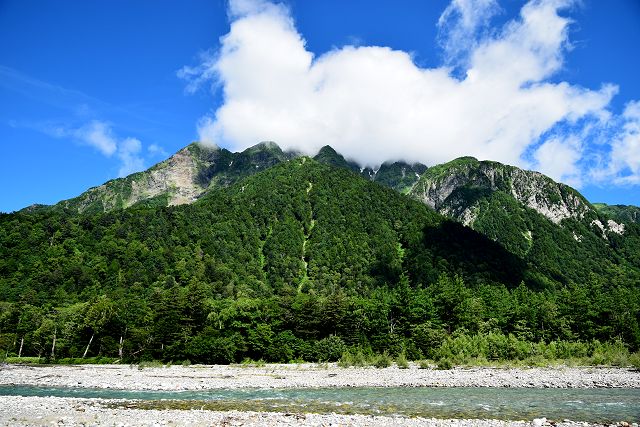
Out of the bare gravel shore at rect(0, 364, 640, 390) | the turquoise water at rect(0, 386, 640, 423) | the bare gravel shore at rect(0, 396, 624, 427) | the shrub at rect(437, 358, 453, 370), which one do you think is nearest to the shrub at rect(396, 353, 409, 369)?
the bare gravel shore at rect(0, 364, 640, 390)

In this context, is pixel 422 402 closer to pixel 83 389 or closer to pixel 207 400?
pixel 207 400

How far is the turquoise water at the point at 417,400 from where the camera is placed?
95.7 feet

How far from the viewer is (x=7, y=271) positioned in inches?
5832

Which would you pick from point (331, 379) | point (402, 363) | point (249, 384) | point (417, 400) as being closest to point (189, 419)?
point (417, 400)

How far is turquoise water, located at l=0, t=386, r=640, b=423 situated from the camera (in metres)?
29.2

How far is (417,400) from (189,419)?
18221mm

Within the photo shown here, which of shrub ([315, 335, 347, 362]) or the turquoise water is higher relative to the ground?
shrub ([315, 335, 347, 362])

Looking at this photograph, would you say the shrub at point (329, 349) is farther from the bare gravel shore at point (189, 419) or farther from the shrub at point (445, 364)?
the bare gravel shore at point (189, 419)

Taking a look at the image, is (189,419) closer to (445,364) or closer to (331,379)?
Result: (331,379)

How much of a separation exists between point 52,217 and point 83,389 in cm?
15435

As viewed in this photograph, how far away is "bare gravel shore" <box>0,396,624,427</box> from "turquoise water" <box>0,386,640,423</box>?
3.13 m

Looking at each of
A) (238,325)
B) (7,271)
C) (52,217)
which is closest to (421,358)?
(238,325)

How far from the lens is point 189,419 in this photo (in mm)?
25844

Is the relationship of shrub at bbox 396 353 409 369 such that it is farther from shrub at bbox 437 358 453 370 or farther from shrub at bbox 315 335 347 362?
shrub at bbox 315 335 347 362
